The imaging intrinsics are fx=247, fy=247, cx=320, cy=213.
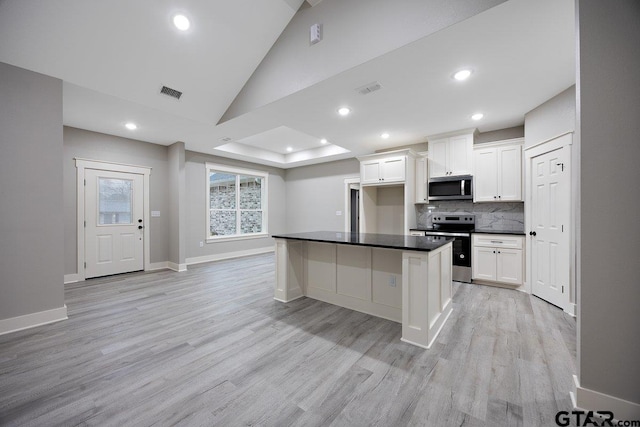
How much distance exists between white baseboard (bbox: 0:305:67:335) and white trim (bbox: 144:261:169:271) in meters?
2.50

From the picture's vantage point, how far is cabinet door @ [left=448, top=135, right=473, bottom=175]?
168 inches

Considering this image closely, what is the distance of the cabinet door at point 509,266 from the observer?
12.2 feet

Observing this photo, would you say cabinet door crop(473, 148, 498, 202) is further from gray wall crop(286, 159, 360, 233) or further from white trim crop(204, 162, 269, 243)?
white trim crop(204, 162, 269, 243)

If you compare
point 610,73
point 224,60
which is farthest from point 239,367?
point 224,60

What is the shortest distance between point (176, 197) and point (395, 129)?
4.62 m

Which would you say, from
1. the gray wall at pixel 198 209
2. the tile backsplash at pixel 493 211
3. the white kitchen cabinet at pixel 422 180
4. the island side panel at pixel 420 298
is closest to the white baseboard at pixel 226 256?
the gray wall at pixel 198 209

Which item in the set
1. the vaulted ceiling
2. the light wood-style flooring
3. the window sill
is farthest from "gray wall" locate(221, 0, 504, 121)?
the window sill

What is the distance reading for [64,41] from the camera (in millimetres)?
2496

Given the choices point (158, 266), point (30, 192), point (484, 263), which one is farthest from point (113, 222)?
point (484, 263)

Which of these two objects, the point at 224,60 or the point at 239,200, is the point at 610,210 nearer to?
the point at 224,60

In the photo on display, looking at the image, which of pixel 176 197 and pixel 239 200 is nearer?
pixel 176 197

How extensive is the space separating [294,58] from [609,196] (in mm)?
2879

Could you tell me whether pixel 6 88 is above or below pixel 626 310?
above

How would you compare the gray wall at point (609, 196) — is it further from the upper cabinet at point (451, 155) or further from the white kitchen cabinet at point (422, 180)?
the white kitchen cabinet at point (422, 180)
